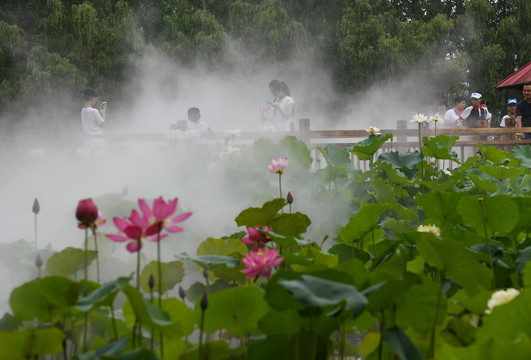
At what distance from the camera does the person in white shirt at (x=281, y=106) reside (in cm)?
502

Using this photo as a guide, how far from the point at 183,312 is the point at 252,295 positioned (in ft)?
0.22

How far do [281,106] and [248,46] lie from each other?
7886 mm

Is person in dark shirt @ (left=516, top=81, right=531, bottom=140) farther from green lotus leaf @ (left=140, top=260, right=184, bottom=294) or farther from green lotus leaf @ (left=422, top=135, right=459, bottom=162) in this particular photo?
green lotus leaf @ (left=140, top=260, right=184, bottom=294)

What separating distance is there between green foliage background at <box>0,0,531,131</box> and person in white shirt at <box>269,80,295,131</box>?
706 centimetres

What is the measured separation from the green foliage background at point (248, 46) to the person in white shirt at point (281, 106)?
23.2 feet

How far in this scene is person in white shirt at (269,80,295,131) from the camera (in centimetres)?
502

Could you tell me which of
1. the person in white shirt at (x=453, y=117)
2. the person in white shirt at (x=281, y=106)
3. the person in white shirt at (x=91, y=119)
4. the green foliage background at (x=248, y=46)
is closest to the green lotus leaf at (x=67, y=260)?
the person in white shirt at (x=281, y=106)

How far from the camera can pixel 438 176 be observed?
1.89m

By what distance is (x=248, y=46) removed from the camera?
12.6 meters

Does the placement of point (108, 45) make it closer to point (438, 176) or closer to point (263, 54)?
point (263, 54)

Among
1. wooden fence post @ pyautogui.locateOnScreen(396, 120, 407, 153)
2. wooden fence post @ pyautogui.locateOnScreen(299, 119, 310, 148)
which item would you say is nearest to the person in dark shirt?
wooden fence post @ pyautogui.locateOnScreen(396, 120, 407, 153)

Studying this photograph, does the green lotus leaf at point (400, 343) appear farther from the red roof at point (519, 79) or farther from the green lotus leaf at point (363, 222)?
the red roof at point (519, 79)

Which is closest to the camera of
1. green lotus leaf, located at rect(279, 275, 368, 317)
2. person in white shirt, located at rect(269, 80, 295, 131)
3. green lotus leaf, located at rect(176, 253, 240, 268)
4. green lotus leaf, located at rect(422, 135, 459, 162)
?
green lotus leaf, located at rect(279, 275, 368, 317)

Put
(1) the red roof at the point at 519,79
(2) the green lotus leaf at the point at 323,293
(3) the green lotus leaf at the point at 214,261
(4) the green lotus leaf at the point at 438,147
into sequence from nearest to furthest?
(2) the green lotus leaf at the point at 323,293, (3) the green lotus leaf at the point at 214,261, (4) the green lotus leaf at the point at 438,147, (1) the red roof at the point at 519,79
